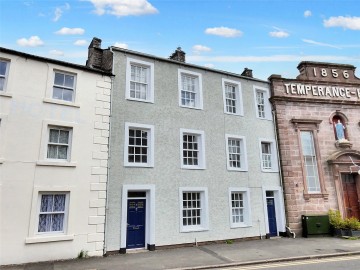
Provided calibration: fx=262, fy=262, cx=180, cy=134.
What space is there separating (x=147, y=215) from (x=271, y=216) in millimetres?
7853

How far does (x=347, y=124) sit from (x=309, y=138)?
3094 millimetres

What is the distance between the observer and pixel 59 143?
1141 centimetres

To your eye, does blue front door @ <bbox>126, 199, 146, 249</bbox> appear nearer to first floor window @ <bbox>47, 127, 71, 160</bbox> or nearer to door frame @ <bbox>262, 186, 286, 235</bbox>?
first floor window @ <bbox>47, 127, 71, 160</bbox>

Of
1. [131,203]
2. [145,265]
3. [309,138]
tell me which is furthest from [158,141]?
[309,138]

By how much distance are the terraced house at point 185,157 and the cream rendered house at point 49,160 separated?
85cm

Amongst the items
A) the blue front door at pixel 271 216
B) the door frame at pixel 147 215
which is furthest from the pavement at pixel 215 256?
the blue front door at pixel 271 216

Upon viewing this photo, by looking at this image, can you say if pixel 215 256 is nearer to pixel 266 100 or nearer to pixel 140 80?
pixel 140 80

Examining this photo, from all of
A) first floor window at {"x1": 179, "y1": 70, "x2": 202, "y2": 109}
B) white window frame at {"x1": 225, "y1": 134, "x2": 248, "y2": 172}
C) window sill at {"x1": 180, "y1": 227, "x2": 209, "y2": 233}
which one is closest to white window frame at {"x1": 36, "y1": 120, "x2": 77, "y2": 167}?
window sill at {"x1": 180, "y1": 227, "x2": 209, "y2": 233}

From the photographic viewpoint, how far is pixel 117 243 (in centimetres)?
1153

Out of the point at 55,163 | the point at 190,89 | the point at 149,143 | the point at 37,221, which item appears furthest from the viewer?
the point at 190,89

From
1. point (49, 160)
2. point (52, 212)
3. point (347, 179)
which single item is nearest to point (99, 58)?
point (49, 160)

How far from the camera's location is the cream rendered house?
1002 cm

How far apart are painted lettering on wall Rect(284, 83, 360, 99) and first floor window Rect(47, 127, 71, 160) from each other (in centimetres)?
1399

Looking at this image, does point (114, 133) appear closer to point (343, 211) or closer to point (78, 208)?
point (78, 208)
